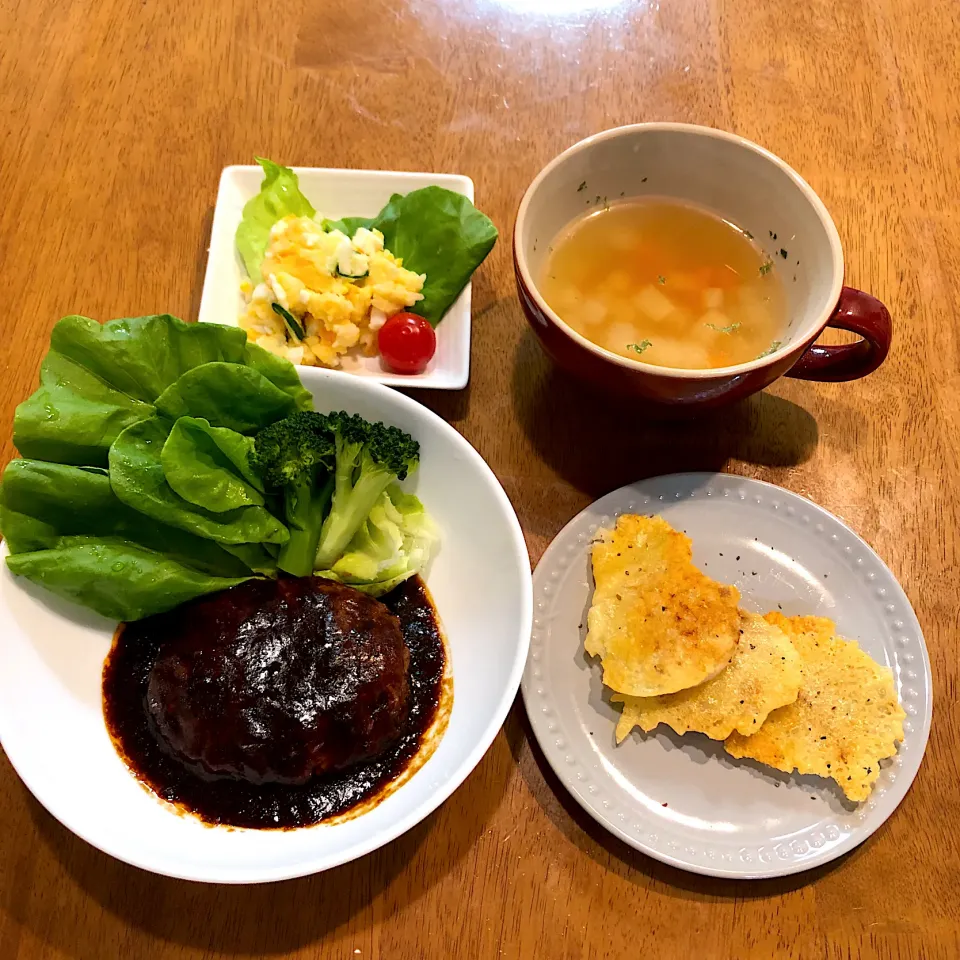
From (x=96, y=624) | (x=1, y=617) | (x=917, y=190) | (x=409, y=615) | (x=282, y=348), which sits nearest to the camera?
(x=1, y=617)

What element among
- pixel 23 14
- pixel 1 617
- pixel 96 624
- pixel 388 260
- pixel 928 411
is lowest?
pixel 928 411

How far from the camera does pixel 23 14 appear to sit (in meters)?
2.16

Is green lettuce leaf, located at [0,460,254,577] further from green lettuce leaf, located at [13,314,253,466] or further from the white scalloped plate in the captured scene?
the white scalloped plate

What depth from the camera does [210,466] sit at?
139 cm

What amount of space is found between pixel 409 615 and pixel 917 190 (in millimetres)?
1785

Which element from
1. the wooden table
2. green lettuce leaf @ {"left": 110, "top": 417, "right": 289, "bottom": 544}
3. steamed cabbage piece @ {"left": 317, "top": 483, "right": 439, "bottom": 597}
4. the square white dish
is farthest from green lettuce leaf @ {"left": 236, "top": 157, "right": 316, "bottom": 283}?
steamed cabbage piece @ {"left": 317, "top": 483, "right": 439, "bottom": 597}

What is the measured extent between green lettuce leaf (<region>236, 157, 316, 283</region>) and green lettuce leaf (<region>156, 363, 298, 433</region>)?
47 centimetres

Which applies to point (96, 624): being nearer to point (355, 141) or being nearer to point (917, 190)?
point (355, 141)

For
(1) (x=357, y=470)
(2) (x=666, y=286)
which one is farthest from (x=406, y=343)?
(2) (x=666, y=286)

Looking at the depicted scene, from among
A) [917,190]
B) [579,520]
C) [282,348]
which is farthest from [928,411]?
[282,348]

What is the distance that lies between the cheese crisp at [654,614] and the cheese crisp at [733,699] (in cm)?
5

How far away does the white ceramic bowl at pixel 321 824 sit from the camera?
120 centimetres

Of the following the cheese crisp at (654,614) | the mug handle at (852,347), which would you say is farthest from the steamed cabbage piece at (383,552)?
the mug handle at (852,347)

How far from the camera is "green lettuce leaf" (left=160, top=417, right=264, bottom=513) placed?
1333mm
